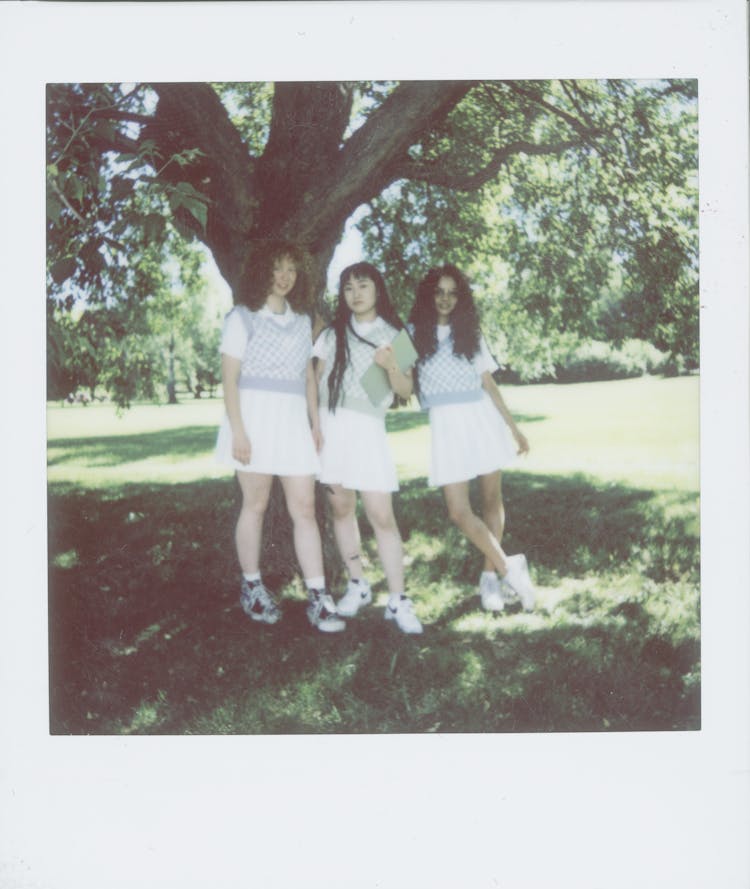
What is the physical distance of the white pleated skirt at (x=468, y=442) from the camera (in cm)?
288

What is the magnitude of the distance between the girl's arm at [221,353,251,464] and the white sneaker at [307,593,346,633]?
761 millimetres

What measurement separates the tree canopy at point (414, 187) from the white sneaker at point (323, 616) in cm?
137

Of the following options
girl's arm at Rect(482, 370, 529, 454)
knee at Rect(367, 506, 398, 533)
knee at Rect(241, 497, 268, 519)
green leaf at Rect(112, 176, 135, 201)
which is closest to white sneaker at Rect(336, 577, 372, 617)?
knee at Rect(367, 506, 398, 533)

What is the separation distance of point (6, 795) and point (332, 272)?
8.41 feet

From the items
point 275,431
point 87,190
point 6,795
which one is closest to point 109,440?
point 275,431

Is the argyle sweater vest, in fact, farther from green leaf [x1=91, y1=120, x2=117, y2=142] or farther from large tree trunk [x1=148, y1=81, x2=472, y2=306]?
green leaf [x1=91, y1=120, x2=117, y2=142]

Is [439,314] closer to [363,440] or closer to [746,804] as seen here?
[363,440]

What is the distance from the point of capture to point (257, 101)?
9.04 feet

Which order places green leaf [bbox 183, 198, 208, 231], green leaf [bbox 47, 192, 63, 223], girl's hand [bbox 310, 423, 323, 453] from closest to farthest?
green leaf [bbox 183, 198, 208, 231]
green leaf [bbox 47, 192, 63, 223]
girl's hand [bbox 310, 423, 323, 453]

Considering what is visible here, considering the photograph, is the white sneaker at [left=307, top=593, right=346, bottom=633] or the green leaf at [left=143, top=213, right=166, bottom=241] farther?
the white sneaker at [left=307, top=593, right=346, bottom=633]

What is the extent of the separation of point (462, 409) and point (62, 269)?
183cm

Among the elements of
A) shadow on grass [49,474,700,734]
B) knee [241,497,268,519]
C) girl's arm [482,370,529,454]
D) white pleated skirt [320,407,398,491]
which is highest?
girl's arm [482,370,529,454]

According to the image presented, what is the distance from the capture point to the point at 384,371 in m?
2.84

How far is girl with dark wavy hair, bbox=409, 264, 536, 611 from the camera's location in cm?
287
